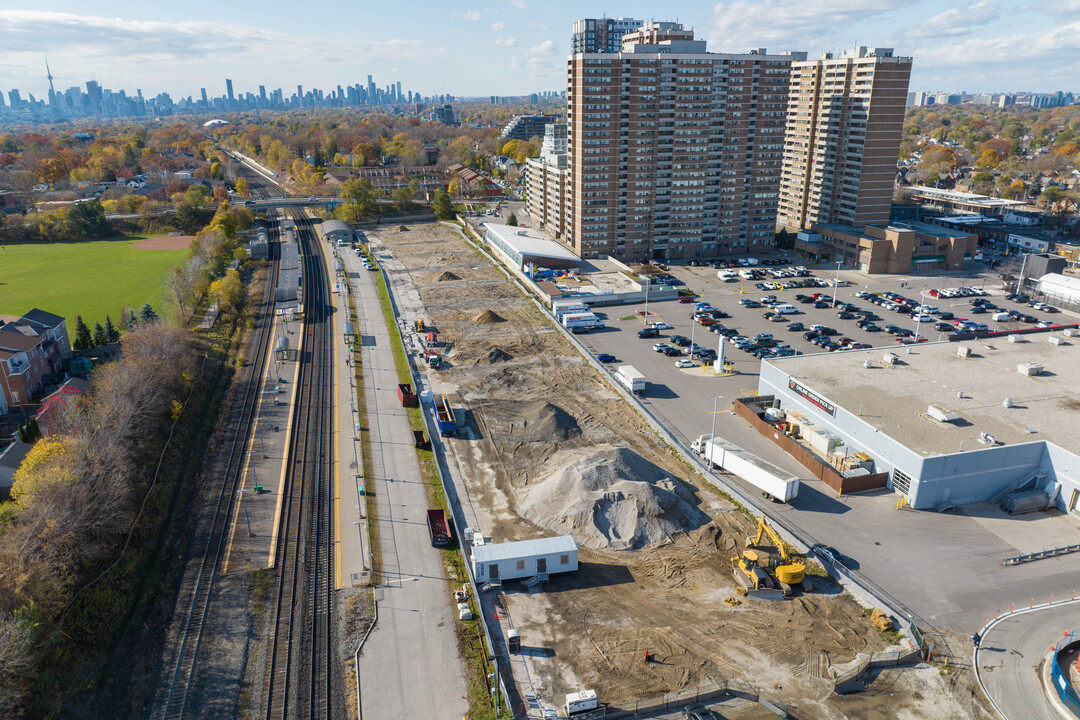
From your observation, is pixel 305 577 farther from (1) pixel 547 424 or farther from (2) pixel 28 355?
(2) pixel 28 355

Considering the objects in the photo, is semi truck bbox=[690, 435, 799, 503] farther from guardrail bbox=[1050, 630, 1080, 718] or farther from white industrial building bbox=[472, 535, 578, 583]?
guardrail bbox=[1050, 630, 1080, 718]

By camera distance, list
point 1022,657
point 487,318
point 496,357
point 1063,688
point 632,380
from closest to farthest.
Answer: point 1063,688
point 1022,657
point 632,380
point 496,357
point 487,318

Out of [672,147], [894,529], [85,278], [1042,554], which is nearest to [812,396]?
[894,529]

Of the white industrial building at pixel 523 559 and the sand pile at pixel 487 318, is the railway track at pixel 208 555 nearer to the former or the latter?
the white industrial building at pixel 523 559

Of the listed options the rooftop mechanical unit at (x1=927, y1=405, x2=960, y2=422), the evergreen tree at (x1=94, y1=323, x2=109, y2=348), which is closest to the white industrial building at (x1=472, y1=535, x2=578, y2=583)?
the rooftop mechanical unit at (x1=927, y1=405, x2=960, y2=422)

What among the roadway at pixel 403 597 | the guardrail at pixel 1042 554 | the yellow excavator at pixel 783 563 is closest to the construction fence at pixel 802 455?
the yellow excavator at pixel 783 563

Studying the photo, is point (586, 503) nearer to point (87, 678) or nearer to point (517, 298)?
point (87, 678)

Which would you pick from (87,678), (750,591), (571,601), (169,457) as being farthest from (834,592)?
(169,457)
